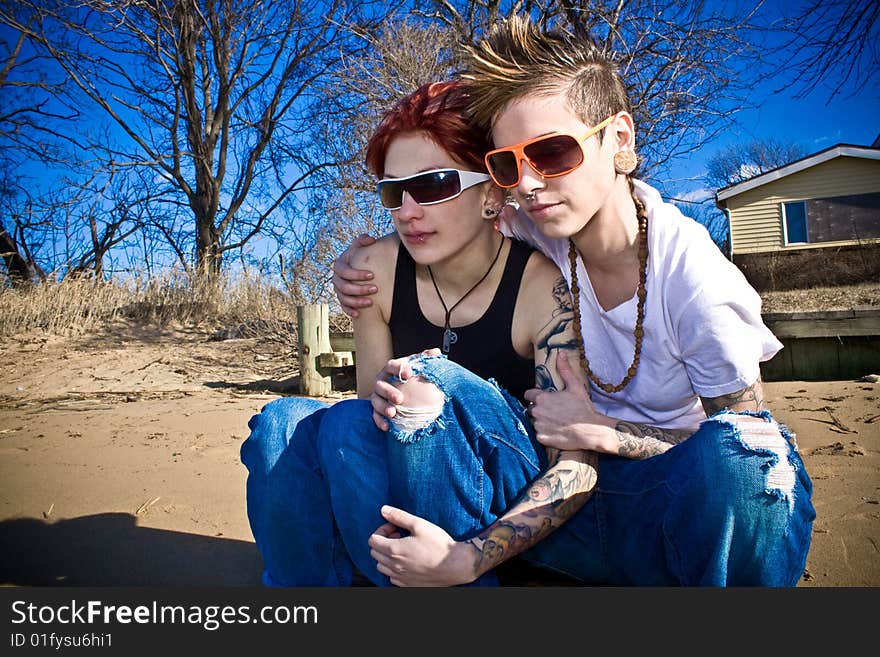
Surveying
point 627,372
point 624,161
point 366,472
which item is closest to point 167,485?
point 366,472

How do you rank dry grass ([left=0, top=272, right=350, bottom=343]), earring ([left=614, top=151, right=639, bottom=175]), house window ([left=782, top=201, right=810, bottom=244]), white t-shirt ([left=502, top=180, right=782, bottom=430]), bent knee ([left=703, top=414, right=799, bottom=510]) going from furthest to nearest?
1. dry grass ([left=0, top=272, right=350, bottom=343])
2. house window ([left=782, top=201, right=810, bottom=244])
3. earring ([left=614, top=151, right=639, bottom=175])
4. white t-shirt ([left=502, top=180, right=782, bottom=430])
5. bent knee ([left=703, top=414, right=799, bottom=510])

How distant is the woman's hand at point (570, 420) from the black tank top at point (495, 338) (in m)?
0.21

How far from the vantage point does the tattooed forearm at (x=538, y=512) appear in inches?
56.2

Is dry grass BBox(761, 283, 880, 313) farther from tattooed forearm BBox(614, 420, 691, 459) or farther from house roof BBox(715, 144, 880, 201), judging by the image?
tattooed forearm BBox(614, 420, 691, 459)

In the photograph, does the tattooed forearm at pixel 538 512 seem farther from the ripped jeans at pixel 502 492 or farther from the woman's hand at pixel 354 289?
the woman's hand at pixel 354 289

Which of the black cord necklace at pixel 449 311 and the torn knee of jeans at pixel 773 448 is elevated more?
the black cord necklace at pixel 449 311

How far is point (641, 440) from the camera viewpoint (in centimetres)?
165

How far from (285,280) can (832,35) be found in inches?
307

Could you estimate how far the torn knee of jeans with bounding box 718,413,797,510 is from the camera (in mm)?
1266

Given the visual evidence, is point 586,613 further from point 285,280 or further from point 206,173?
point 206,173

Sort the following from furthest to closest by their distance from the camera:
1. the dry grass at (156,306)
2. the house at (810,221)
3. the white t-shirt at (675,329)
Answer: the dry grass at (156,306)
the house at (810,221)
the white t-shirt at (675,329)

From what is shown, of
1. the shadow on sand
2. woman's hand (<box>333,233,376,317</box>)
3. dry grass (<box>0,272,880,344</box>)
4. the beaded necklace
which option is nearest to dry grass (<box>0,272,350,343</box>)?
dry grass (<box>0,272,880,344</box>)

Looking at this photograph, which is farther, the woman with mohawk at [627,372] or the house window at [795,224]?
the house window at [795,224]

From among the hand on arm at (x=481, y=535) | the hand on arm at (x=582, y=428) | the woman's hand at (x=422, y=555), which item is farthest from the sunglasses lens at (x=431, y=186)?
the woman's hand at (x=422, y=555)
